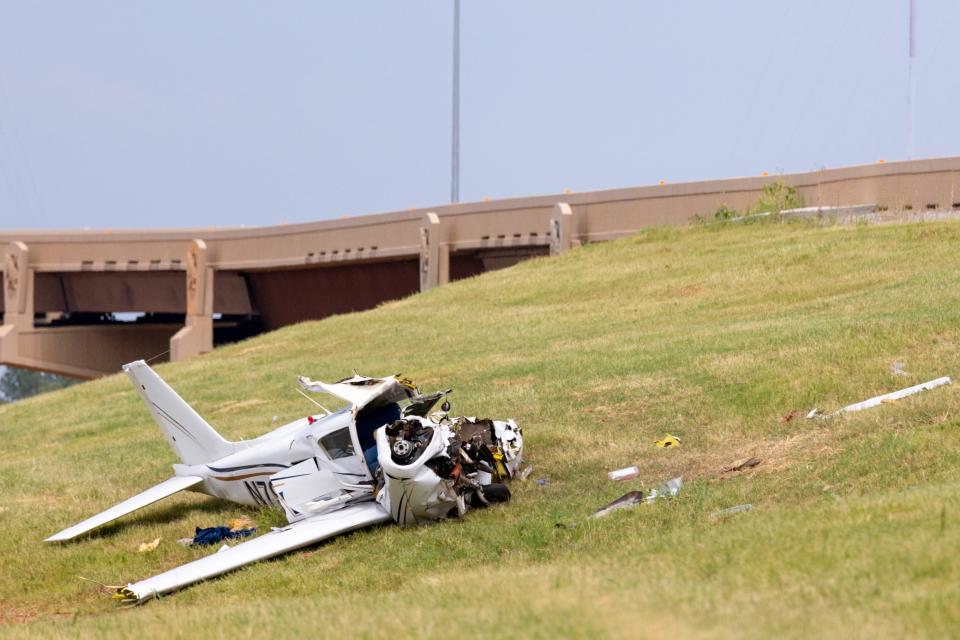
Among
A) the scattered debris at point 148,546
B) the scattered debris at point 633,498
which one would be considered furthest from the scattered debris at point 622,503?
the scattered debris at point 148,546

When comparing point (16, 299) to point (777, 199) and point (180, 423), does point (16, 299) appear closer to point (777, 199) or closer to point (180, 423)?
point (777, 199)

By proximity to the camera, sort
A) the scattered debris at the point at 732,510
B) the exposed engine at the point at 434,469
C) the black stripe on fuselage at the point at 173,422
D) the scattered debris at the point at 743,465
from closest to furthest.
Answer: the scattered debris at the point at 732,510
the exposed engine at the point at 434,469
the scattered debris at the point at 743,465
the black stripe on fuselage at the point at 173,422

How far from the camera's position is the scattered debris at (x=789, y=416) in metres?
17.0

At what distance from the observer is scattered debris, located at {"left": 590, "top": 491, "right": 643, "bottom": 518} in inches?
528

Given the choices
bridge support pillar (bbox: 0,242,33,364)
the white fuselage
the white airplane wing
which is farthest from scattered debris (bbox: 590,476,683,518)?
bridge support pillar (bbox: 0,242,33,364)

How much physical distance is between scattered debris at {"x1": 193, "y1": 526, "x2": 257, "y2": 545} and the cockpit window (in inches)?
57.8

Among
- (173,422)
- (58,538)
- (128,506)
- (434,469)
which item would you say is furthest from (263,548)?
(173,422)

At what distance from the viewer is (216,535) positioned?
608 inches

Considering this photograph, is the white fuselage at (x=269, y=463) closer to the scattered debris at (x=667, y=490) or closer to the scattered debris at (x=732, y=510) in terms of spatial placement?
the scattered debris at (x=667, y=490)

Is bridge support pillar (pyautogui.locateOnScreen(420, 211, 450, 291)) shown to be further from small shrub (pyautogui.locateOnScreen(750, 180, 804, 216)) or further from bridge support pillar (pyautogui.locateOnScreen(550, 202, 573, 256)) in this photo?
small shrub (pyautogui.locateOnScreen(750, 180, 804, 216))

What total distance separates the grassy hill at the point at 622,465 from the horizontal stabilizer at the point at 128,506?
24 centimetres

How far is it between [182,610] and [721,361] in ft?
38.8

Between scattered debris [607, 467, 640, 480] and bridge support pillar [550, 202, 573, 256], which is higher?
bridge support pillar [550, 202, 573, 256]

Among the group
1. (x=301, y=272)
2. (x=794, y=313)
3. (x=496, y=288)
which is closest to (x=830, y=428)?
(x=794, y=313)
